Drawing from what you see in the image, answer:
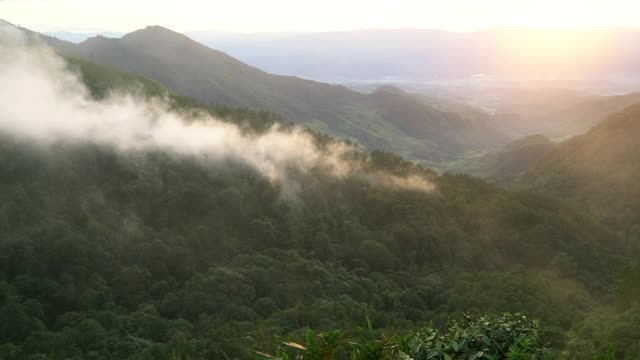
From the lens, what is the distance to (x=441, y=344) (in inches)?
631

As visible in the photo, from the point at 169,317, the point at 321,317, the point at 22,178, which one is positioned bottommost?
the point at 169,317

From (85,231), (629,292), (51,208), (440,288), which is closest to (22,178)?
(51,208)

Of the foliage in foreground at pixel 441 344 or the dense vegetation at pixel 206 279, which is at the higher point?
the foliage in foreground at pixel 441 344

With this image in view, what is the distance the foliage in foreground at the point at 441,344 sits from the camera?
1412cm

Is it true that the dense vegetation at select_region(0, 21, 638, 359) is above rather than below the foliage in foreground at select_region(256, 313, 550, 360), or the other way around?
below

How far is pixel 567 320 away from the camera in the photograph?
12988cm

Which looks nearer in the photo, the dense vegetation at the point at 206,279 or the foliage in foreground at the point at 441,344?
the foliage in foreground at the point at 441,344

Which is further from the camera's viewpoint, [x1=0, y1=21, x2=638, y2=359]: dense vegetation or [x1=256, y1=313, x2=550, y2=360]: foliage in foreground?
[x1=0, y1=21, x2=638, y2=359]: dense vegetation

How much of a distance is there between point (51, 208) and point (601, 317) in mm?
151492

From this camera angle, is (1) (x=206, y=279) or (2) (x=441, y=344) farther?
(1) (x=206, y=279)

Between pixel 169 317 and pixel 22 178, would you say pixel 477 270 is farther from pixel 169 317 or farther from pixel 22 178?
pixel 22 178

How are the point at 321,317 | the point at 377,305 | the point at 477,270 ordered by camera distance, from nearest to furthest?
the point at 321,317
the point at 377,305
the point at 477,270

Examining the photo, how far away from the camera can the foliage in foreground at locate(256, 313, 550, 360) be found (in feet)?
46.3

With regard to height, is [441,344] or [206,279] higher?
[441,344]
